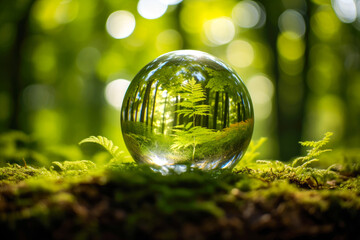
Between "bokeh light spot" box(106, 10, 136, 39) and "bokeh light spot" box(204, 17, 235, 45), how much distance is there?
4.76 meters

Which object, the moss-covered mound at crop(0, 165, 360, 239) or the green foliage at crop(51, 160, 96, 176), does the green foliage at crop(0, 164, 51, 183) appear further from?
the moss-covered mound at crop(0, 165, 360, 239)

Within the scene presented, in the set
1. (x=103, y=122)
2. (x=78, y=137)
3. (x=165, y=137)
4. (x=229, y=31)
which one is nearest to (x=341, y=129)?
(x=229, y=31)

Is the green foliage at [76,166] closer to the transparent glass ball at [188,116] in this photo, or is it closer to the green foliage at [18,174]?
the green foliage at [18,174]

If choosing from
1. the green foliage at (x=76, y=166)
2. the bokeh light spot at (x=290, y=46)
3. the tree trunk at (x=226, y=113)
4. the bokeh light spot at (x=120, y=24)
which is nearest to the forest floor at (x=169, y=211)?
the tree trunk at (x=226, y=113)

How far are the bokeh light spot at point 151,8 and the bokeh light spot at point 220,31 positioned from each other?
120 inches

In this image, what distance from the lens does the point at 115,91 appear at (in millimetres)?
19188

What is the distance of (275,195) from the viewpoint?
1883mm

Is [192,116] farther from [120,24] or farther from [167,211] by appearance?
[120,24]

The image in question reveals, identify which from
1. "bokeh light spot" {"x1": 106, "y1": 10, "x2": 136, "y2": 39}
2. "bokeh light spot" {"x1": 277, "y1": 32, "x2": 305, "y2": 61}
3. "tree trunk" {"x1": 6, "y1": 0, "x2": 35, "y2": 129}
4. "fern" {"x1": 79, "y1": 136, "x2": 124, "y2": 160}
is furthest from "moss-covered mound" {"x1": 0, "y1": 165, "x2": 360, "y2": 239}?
"bokeh light spot" {"x1": 106, "y1": 10, "x2": 136, "y2": 39}

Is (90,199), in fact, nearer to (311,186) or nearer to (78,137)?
(311,186)

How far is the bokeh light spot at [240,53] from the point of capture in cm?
1834

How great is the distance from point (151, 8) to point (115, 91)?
22.0 ft

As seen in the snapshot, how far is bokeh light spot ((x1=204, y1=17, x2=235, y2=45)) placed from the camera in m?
16.7

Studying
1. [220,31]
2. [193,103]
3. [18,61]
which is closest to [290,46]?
[220,31]
